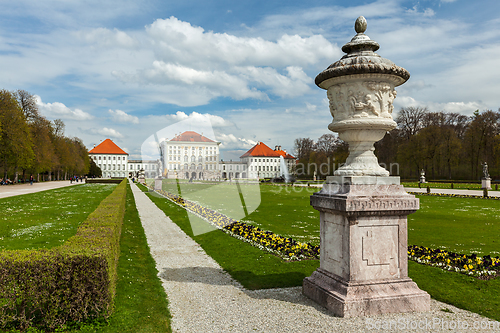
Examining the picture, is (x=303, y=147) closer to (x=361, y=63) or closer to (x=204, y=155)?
(x=204, y=155)

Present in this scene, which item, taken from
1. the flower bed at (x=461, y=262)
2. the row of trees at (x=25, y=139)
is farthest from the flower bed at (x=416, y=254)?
the row of trees at (x=25, y=139)

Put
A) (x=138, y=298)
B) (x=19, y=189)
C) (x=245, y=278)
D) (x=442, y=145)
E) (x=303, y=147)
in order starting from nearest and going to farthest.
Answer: (x=138, y=298), (x=245, y=278), (x=19, y=189), (x=442, y=145), (x=303, y=147)

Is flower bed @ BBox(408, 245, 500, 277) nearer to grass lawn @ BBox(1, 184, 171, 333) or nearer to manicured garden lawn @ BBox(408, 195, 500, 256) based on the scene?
manicured garden lawn @ BBox(408, 195, 500, 256)

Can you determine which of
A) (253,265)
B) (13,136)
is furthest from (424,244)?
(13,136)

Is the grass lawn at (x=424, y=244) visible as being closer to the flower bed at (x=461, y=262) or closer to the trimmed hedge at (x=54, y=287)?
the flower bed at (x=461, y=262)

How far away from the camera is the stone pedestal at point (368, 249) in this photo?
4.05 metres

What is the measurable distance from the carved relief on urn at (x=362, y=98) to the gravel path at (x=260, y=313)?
6.24 ft

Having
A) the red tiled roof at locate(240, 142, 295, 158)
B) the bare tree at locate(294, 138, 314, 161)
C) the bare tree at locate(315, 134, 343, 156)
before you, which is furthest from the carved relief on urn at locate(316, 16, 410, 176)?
the red tiled roof at locate(240, 142, 295, 158)

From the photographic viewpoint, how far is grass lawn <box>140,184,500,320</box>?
4.96 meters

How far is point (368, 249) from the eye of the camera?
4156 mm

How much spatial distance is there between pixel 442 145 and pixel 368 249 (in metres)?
46.6

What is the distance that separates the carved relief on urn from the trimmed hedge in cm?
346

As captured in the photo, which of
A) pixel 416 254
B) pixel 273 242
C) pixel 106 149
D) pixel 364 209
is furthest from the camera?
pixel 106 149

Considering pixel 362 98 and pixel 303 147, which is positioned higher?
pixel 303 147
